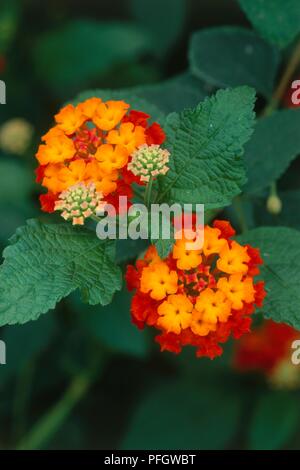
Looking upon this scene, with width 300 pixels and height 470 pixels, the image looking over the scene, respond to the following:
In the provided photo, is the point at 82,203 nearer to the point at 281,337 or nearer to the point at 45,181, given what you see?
the point at 45,181

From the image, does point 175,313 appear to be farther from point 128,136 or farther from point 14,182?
point 14,182

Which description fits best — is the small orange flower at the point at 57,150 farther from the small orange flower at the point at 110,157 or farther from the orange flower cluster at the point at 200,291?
the orange flower cluster at the point at 200,291

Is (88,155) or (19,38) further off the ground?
(19,38)

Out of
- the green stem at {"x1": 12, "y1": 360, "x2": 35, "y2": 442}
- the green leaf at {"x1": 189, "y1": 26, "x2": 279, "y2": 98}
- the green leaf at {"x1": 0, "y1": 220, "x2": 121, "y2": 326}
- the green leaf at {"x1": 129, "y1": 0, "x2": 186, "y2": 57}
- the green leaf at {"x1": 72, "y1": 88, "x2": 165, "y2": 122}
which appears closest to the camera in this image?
the green leaf at {"x1": 0, "y1": 220, "x2": 121, "y2": 326}

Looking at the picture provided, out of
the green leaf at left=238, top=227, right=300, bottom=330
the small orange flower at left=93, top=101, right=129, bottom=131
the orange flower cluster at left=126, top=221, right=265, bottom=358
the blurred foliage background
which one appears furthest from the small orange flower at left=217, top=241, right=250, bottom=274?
the blurred foliage background

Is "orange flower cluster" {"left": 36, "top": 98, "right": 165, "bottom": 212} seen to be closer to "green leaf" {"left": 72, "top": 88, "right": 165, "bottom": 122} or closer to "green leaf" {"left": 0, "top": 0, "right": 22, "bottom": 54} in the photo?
"green leaf" {"left": 72, "top": 88, "right": 165, "bottom": 122}
